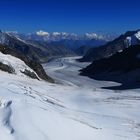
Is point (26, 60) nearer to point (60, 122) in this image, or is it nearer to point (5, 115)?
point (5, 115)

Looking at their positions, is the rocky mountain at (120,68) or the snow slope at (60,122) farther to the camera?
the rocky mountain at (120,68)

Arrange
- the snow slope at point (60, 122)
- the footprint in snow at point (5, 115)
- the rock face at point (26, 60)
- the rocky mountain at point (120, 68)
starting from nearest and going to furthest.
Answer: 1. the snow slope at point (60, 122)
2. the footprint in snow at point (5, 115)
3. the rock face at point (26, 60)
4. the rocky mountain at point (120, 68)

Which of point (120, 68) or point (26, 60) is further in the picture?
point (120, 68)

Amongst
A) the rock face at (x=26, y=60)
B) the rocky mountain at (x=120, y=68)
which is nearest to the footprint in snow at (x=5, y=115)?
the rock face at (x=26, y=60)

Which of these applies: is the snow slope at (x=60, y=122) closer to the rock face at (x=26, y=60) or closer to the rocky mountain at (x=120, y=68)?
the rock face at (x=26, y=60)

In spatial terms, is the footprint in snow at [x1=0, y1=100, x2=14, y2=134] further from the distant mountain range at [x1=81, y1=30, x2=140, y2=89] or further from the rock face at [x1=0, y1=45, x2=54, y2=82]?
the distant mountain range at [x1=81, y1=30, x2=140, y2=89]

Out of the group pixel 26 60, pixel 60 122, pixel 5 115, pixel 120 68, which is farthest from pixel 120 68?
pixel 5 115

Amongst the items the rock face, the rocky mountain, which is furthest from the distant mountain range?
the rock face

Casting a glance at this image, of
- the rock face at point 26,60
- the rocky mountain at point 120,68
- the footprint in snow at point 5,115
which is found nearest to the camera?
the footprint in snow at point 5,115
